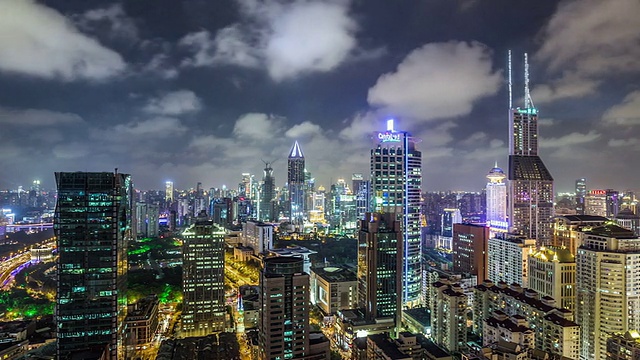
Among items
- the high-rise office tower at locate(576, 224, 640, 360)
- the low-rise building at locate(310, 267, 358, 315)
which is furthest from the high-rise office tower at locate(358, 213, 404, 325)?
the high-rise office tower at locate(576, 224, 640, 360)

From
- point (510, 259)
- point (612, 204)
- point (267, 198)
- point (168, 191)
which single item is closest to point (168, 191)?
point (168, 191)

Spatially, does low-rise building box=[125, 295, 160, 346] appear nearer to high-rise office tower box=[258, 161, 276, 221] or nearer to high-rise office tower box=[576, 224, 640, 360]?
high-rise office tower box=[576, 224, 640, 360]

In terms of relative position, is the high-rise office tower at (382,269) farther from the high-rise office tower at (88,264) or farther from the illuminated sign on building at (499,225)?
the illuminated sign on building at (499,225)

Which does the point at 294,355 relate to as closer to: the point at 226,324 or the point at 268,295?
the point at 268,295

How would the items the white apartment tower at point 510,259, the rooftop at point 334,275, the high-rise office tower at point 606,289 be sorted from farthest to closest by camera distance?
the white apartment tower at point 510,259, the rooftop at point 334,275, the high-rise office tower at point 606,289

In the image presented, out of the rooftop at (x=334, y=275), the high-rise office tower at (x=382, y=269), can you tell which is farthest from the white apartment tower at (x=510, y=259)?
the rooftop at (x=334, y=275)

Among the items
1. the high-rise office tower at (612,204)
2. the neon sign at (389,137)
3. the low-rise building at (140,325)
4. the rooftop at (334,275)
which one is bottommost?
the low-rise building at (140,325)

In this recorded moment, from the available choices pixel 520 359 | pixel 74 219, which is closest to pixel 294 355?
pixel 520 359
